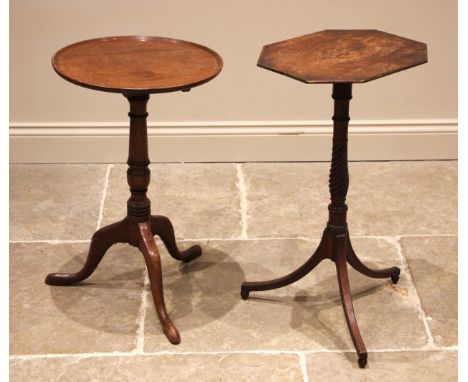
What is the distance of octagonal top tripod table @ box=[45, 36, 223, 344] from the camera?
2.61 m

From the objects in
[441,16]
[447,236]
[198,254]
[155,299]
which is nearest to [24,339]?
[155,299]

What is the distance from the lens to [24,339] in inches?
110

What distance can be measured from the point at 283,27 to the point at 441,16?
71 centimetres

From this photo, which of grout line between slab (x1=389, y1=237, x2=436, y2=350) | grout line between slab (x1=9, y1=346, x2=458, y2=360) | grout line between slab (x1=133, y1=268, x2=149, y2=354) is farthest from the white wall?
grout line between slab (x1=9, y1=346, x2=458, y2=360)

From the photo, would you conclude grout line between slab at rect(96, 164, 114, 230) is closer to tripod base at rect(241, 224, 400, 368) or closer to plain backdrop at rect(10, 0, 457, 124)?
plain backdrop at rect(10, 0, 457, 124)

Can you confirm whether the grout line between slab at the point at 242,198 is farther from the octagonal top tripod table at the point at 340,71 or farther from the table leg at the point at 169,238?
the octagonal top tripod table at the point at 340,71

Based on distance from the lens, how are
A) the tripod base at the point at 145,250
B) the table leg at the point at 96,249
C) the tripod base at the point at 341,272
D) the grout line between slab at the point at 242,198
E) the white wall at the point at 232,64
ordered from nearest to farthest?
the tripod base at the point at 341,272
the tripod base at the point at 145,250
the table leg at the point at 96,249
the grout line between slab at the point at 242,198
the white wall at the point at 232,64

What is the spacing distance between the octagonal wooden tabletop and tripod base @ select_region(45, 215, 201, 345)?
0.74 metres

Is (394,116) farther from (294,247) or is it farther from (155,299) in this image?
(155,299)

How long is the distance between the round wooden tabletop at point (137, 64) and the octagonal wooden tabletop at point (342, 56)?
0.74 feet

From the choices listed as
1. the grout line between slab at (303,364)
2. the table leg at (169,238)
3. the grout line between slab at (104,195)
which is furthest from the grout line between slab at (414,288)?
the grout line between slab at (104,195)

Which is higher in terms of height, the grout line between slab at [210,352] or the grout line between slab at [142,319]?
the grout line between slab at [142,319]

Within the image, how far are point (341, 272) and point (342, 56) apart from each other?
2.37 ft

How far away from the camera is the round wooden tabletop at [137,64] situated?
258 cm
